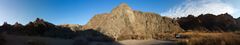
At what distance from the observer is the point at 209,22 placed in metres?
35.7

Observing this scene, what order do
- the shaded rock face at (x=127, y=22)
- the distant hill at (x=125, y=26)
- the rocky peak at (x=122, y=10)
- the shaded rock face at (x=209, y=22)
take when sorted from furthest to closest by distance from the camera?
1. the shaded rock face at (x=209, y=22)
2. the rocky peak at (x=122, y=10)
3. the shaded rock face at (x=127, y=22)
4. the distant hill at (x=125, y=26)

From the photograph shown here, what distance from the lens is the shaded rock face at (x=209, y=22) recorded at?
1341 inches

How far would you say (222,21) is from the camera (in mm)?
35625

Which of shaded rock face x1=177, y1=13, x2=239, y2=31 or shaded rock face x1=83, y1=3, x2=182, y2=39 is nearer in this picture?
shaded rock face x1=83, y1=3, x2=182, y2=39

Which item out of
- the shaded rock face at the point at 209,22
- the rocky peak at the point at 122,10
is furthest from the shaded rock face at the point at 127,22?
the shaded rock face at the point at 209,22

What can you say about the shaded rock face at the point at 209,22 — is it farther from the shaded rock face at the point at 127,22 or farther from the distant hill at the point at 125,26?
the shaded rock face at the point at 127,22

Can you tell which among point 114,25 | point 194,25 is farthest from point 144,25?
point 194,25

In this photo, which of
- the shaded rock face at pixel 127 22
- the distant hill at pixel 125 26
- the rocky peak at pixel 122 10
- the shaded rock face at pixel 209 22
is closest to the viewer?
the distant hill at pixel 125 26

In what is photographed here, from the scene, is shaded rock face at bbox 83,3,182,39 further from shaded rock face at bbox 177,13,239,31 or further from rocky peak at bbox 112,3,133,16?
shaded rock face at bbox 177,13,239,31

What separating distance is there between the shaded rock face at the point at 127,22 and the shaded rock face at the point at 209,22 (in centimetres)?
510

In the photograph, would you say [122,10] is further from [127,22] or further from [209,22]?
[209,22]

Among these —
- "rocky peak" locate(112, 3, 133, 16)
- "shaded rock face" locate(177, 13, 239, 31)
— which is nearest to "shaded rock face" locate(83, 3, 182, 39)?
"rocky peak" locate(112, 3, 133, 16)

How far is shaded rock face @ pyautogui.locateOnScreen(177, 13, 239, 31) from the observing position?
3406 centimetres

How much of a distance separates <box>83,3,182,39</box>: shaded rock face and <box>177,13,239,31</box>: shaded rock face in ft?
16.7
